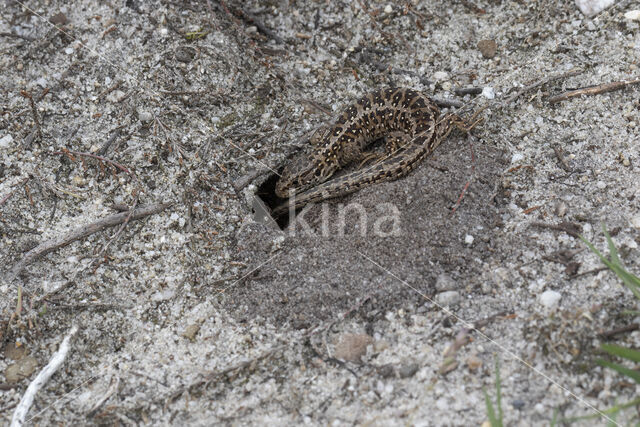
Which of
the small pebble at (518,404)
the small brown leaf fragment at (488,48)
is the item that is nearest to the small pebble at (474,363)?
the small pebble at (518,404)

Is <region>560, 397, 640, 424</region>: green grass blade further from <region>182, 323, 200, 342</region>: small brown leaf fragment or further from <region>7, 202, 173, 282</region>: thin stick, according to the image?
<region>7, 202, 173, 282</region>: thin stick

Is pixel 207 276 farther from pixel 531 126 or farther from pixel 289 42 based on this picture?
pixel 531 126

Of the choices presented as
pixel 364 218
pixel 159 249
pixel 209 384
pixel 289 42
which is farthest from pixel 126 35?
pixel 209 384

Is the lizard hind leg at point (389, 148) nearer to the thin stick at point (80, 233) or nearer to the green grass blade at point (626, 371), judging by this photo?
the thin stick at point (80, 233)

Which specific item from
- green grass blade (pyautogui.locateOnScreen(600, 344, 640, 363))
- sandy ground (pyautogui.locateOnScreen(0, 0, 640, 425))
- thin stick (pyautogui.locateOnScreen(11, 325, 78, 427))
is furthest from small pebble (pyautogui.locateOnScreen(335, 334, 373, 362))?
thin stick (pyautogui.locateOnScreen(11, 325, 78, 427))

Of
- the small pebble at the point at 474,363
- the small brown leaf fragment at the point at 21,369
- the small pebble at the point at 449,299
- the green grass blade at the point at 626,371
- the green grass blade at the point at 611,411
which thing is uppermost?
the small brown leaf fragment at the point at 21,369

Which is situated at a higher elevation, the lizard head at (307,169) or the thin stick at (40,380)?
the lizard head at (307,169)

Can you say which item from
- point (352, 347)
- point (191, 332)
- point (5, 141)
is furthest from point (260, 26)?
point (352, 347)
